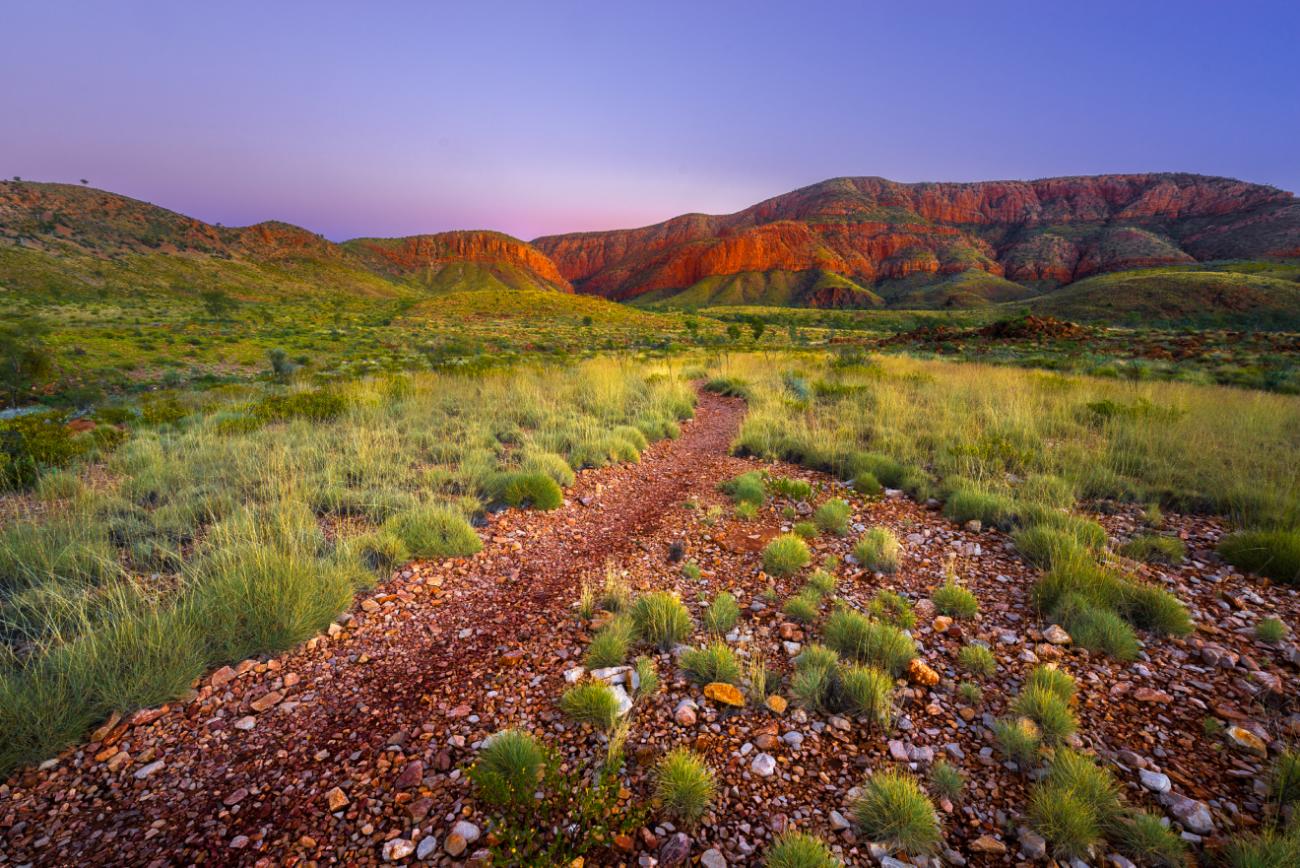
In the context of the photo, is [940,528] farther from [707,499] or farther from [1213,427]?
[1213,427]

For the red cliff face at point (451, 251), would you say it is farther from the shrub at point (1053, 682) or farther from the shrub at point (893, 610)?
the shrub at point (1053, 682)

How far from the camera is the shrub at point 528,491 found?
19.6 feet

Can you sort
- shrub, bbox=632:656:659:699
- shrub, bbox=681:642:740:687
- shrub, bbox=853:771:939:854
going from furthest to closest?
shrub, bbox=681:642:740:687
shrub, bbox=632:656:659:699
shrub, bbox=853:771:939:854

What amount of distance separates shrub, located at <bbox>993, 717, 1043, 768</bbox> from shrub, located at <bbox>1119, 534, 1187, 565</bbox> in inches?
124

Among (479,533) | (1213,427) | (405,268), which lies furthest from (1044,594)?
(405,268)

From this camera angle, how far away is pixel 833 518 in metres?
5.39

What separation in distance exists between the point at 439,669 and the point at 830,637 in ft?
8.93

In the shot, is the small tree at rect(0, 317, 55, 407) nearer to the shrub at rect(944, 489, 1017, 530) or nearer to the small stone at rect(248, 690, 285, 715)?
the small stone at rect(248, 690, 285, 715)

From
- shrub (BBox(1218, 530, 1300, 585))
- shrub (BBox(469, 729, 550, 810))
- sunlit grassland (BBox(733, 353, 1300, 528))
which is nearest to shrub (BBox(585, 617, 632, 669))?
shrub (BBox(469, 729, 550, 810))

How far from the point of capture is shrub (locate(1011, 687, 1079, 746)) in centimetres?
259

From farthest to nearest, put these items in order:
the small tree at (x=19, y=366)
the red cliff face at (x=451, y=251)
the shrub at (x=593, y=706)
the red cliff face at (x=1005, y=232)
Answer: the red cliff face at (x=451, y=251) → the red cliff face at (x=1005, y=232) → the small tree at (x=19, y=366) → the shrub at (x=593, y=706)

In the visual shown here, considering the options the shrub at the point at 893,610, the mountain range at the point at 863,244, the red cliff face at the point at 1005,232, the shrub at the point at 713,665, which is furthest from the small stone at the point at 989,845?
the red cliff face at the point at 1005,232

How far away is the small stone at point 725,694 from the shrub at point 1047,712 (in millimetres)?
1559

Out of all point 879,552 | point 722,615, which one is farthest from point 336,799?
point 879,552
